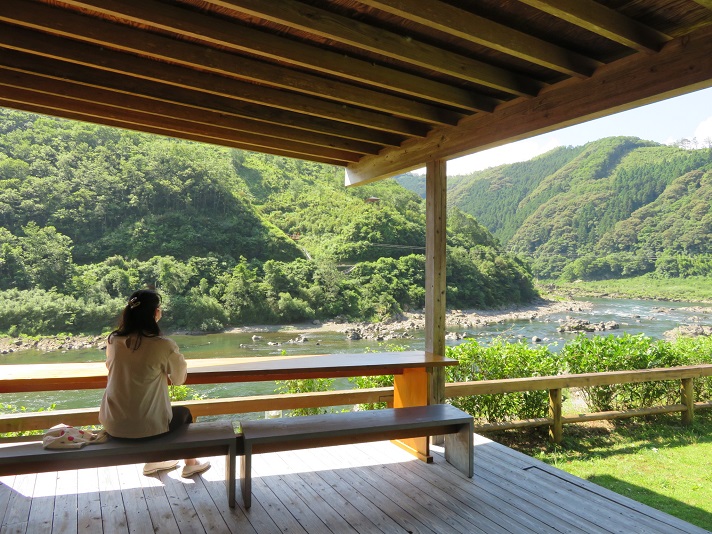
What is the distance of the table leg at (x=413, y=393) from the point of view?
3.43 m

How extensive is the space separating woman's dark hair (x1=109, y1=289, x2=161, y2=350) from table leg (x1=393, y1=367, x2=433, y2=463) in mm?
1870

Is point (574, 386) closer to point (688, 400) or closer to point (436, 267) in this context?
point (688, 400)

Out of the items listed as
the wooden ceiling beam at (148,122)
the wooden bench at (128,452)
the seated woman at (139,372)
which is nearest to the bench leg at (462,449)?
the wooden bench at (128,452)

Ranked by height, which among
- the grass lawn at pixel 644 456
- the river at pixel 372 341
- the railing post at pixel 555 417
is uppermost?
the railing post at pixel 555 417

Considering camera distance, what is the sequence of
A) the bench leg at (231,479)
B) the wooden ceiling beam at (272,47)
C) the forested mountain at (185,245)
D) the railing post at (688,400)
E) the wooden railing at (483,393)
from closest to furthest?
the wooden ceiling beam at (272,47)
the bench leg at (231,479)
the wooden railing at (483,393)
the railing post at (688,400)
the forested mountain at (185,245)

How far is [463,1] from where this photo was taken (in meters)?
2.09

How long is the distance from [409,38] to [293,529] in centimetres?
235

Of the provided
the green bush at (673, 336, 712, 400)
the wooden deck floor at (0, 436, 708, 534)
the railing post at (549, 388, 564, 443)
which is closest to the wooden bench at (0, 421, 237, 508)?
the wooden deck floor at (0, 436, 708, 534)

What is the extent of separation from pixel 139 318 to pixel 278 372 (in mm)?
951

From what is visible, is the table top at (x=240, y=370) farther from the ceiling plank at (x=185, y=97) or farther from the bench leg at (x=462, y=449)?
the ceiling plank at (x=185, y=97)

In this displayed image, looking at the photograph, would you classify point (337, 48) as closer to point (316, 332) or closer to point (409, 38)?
point (409, 38)

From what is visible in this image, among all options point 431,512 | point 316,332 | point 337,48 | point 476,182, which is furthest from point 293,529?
point 476,182

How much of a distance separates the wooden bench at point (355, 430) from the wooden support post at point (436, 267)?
21.1 inches

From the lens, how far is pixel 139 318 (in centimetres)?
245
